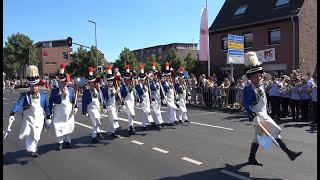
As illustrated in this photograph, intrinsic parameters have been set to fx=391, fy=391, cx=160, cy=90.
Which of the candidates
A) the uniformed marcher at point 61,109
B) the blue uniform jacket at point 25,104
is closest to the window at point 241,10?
the uniformed marcher at point 61,109

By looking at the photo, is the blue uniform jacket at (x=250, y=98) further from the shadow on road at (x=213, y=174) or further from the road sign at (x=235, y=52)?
the road sign at (x=235, y=52)

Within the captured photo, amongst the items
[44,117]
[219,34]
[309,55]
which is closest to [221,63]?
[219,34]

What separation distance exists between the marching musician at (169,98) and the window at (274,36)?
1835 centimetres

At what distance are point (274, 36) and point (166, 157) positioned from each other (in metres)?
24.1

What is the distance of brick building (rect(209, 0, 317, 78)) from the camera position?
2888 centimetres

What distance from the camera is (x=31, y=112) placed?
932 centimetres

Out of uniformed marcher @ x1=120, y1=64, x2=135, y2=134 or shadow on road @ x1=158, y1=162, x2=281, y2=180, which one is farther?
uniformed marcher @ x1=120, y1=64, x2=135, y2=134

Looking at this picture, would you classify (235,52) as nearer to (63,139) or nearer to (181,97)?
(181,97)

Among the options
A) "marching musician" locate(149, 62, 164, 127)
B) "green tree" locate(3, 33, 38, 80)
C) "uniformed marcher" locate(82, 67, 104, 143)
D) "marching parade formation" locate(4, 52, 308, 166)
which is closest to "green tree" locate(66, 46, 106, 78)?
"green tree" locate(3, 33, 38, 80)

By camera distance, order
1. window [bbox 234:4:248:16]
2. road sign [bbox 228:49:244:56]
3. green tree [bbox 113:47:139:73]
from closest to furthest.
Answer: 1. road sign [bbox 228:49:244:56]
2. window [bbox 234:4:248:16]
3. green tree [bbox 113:47:139:73]

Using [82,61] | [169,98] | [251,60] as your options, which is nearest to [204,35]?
[169,98]

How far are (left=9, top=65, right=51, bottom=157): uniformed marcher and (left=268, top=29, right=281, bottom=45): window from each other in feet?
79.3

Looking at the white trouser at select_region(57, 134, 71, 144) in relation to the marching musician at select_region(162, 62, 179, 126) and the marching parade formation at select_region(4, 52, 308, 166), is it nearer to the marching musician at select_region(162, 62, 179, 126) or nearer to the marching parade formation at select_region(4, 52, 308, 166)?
the marching parade formation at select_region(4, 52, 308, 166)

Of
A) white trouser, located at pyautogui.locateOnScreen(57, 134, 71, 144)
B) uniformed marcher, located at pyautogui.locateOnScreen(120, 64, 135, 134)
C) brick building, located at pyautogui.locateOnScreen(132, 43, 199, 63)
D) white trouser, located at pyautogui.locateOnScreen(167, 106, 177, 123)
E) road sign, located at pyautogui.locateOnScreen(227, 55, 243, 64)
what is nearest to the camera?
white trouser, located at pyautogui.locateOnScreen(57, 134, 71, 144)
